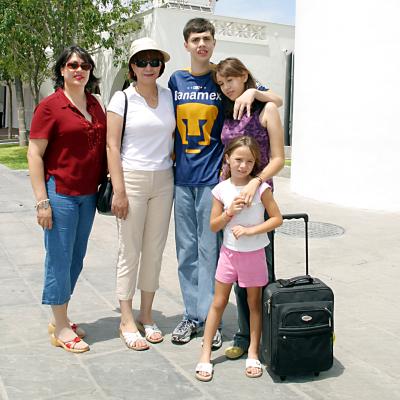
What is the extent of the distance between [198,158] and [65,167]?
2.78 ft

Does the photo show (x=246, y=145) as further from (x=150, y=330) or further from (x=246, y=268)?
(x=150, y=330)

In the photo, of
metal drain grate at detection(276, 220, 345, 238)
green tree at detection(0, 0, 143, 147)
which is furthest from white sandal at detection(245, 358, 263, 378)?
green tree at detection(0, 0, 143, 147)

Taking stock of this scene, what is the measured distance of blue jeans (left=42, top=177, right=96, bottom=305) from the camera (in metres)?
3.43

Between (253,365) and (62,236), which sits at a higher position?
(62,236)

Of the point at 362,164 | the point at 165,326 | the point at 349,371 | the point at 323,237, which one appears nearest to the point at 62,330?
the point at 165,326

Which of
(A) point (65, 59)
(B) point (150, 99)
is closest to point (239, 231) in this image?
(B) point (150, 99)

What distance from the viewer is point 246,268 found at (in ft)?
10.5

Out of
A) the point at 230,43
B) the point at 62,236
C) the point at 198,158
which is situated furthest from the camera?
the point at 230,43

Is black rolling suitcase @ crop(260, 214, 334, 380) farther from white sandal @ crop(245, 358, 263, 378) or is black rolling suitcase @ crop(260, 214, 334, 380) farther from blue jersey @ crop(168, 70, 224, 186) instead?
blue jersey @ crop(168, 70, 224, 186)

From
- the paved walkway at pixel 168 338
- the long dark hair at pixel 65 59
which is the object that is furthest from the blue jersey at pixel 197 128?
the paved walkway at pixel 168 338

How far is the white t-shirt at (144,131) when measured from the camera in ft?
11.3

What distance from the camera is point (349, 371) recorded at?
3318 millimetres

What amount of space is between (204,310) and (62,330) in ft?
3.14

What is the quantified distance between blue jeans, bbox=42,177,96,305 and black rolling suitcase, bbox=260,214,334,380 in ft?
4.27
